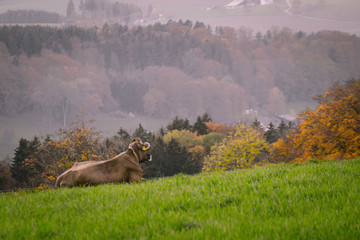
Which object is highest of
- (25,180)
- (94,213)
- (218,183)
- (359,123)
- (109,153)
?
(94,213)

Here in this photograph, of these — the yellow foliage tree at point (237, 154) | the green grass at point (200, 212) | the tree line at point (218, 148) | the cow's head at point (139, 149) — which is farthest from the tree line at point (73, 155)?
the green grass at point (200, 212)

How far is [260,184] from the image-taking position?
26.0ft

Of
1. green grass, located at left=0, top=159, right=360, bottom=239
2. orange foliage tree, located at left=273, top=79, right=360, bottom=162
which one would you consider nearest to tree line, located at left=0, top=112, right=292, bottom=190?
orange foliage tree, located at left=273, top=79, right=360, bottom=162

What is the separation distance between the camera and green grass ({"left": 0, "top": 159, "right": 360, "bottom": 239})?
16.2 feet

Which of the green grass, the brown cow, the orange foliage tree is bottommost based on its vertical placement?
the orange foliage tree

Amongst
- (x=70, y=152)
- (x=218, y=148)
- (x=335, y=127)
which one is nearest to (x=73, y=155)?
(x=70, y=152)

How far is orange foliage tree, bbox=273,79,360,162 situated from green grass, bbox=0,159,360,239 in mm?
36474

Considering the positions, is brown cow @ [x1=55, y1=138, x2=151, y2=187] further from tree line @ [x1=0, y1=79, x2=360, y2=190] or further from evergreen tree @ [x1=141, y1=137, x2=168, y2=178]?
evergreen tree @ [x1=141, y1=137, x2=168, y2=178]

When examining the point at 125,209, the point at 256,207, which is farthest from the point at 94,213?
the point at 256,207

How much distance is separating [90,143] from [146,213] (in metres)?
49.3

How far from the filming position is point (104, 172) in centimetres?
1120

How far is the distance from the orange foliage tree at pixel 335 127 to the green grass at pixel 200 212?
36.5 metres

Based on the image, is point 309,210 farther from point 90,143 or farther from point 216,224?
point 90,143

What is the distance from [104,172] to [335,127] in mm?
40812
